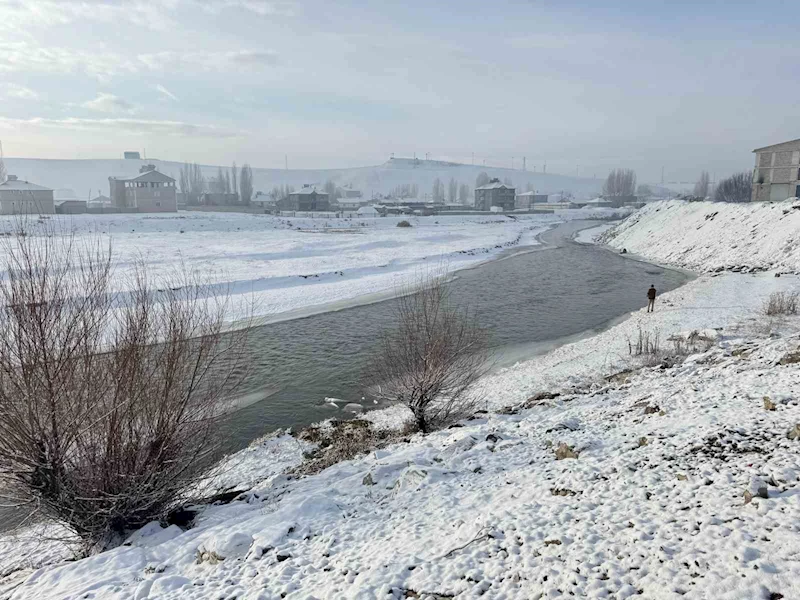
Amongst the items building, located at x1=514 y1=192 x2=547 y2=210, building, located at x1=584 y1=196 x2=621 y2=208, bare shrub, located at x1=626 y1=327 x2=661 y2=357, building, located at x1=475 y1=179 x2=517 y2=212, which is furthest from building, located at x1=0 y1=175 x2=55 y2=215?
building, located at x1=584 y1=196 x2=621 y2=208

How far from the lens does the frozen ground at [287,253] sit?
1071 inches

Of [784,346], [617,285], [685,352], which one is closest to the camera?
[784,346]

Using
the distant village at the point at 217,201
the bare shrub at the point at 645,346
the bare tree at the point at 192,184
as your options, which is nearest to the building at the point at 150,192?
the distant village at the point at 217,201

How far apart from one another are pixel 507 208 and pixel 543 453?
112m

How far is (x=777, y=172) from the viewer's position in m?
48.7

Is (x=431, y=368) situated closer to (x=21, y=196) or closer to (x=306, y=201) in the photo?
(x=21, y=196)

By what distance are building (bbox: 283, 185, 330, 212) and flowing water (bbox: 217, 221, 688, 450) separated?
2370 inches

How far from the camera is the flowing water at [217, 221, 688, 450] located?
1357cm

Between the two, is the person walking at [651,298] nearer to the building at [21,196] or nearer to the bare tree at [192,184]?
the building at [21,196]

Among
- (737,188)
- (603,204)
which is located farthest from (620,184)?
(737,188)

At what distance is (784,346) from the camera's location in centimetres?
1191

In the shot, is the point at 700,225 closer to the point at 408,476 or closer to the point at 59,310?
the point at 408,476

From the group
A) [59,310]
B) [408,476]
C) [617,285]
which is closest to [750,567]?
[408,476]

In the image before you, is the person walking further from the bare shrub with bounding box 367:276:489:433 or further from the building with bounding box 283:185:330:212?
the building with bounding box 283:185:330:212
